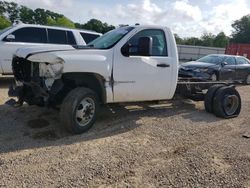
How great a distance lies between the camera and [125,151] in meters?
4.95

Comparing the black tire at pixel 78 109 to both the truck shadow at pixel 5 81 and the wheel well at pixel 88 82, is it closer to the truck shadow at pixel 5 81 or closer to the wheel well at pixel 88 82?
the wheel well at pixel 88 82

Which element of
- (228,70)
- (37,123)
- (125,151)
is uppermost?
(228,70)

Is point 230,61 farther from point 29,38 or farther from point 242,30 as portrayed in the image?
point 242,30

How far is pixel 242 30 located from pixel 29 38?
7637cm

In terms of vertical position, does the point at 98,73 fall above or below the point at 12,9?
below

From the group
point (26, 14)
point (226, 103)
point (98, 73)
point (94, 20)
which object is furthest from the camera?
point (26, 14)

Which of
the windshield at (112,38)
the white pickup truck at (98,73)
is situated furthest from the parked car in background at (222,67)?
the windshield at (112,38)

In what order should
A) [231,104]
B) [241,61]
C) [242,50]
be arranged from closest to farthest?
[231,104] → [241,61] → [242,50]

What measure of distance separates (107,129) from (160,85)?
1.47 metres

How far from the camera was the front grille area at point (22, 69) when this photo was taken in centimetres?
578

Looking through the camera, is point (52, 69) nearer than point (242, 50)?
Yes

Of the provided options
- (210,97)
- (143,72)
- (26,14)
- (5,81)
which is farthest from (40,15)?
(143,72)

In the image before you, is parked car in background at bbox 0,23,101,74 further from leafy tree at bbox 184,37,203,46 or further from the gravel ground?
leafy tree at bbox 184,37,203,46

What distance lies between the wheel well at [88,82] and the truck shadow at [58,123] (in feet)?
2.32
